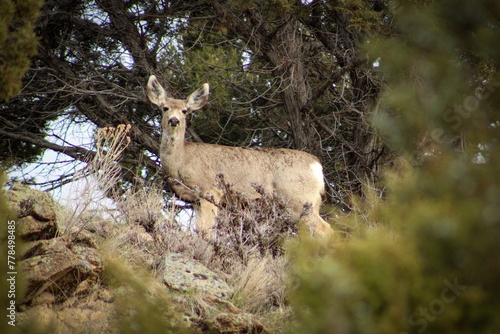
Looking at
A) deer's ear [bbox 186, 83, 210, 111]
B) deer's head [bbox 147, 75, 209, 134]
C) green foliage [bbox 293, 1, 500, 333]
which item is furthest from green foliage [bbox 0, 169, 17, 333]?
deer's ear [bbox 186, 83, 210, 111]

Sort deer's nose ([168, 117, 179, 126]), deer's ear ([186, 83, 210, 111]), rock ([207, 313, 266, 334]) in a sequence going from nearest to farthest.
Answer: rock ([207, 313, 266, 334]) < deer's nose ([168, 117, 179, 126]) < deer's ear ([186, 83, 210, 111])

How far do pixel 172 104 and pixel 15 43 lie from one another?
4838mm

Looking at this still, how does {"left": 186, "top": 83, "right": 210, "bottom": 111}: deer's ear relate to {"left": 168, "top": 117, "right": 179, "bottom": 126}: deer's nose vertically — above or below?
above

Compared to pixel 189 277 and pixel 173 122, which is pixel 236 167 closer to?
pixel 173 122

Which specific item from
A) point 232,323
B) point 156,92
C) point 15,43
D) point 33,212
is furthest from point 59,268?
point 156,92

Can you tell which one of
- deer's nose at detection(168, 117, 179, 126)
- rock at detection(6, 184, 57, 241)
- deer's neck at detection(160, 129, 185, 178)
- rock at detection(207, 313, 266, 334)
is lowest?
rock at detection(207, 313, 266, 334)

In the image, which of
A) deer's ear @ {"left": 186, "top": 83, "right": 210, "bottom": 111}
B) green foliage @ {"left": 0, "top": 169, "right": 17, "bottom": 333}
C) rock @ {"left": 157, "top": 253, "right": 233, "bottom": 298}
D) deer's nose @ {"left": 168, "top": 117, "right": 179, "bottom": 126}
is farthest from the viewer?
deer's ear @ {"left": 186, "top": 83, "right": 210, "bottom": 111}

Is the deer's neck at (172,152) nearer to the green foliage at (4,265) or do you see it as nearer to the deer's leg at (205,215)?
the deer's leg at (205,215)

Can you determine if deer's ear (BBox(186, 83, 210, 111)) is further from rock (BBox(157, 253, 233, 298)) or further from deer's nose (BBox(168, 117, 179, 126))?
rock (BBox(157, 253, 233, 298))

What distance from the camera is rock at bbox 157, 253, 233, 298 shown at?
18.2 ft

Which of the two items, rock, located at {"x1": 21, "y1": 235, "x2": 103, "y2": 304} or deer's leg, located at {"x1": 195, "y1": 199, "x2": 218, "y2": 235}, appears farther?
deer's leg, located at {"x1": 195, "y1": 199, "x2": 218, "y2": 235}

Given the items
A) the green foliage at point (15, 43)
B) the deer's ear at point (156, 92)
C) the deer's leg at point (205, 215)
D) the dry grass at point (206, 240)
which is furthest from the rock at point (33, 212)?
the deer's ear at point (156, 92)

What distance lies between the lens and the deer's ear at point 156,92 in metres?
9.84

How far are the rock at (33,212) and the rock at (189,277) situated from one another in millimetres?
1199
